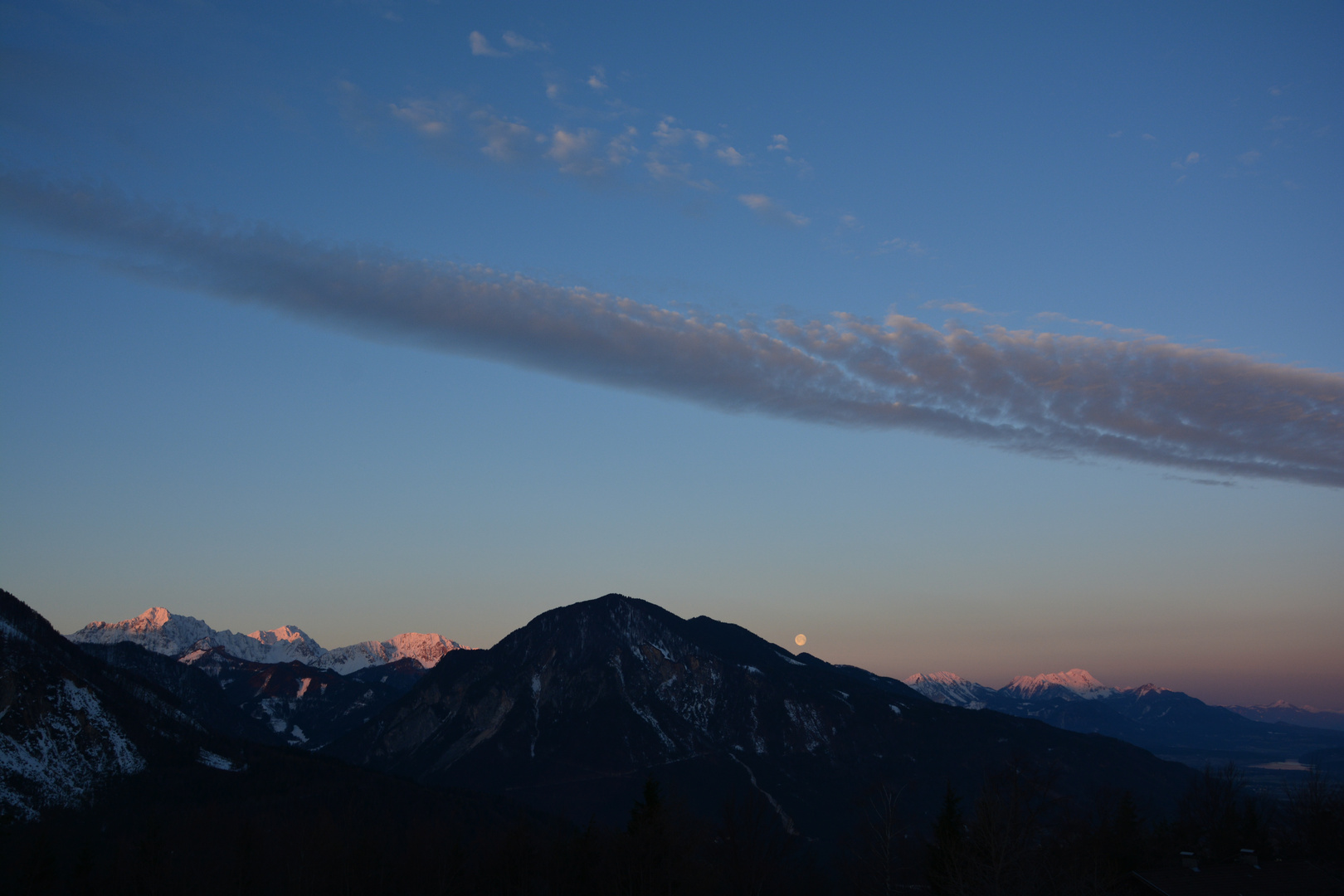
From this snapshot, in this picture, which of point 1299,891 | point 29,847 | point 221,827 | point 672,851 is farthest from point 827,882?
point 221,827

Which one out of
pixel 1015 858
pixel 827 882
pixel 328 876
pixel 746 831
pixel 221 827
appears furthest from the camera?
pixel 221 827

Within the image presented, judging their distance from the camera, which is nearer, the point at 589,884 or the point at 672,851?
the point at 672,851

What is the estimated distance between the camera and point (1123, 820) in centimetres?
9969

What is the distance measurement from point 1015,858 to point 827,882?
252ft

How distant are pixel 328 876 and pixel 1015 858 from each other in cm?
8197

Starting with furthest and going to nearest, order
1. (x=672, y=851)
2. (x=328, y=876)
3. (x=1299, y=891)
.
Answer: (x=328, y=876)
(x=672, y=851)
(x=1299, y=891)

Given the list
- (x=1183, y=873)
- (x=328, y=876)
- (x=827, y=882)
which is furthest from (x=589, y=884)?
(x=1183, y=873)

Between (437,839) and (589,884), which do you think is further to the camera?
(437,839)

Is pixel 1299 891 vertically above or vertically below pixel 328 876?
above

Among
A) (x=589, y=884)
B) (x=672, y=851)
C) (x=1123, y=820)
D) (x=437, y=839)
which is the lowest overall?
(x=437, y=839)

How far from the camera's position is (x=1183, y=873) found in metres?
74.8

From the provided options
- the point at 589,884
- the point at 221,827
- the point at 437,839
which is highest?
the point at 589,884

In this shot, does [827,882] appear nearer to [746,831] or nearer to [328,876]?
[746,831]

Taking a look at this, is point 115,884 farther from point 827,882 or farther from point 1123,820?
point 1123,820
